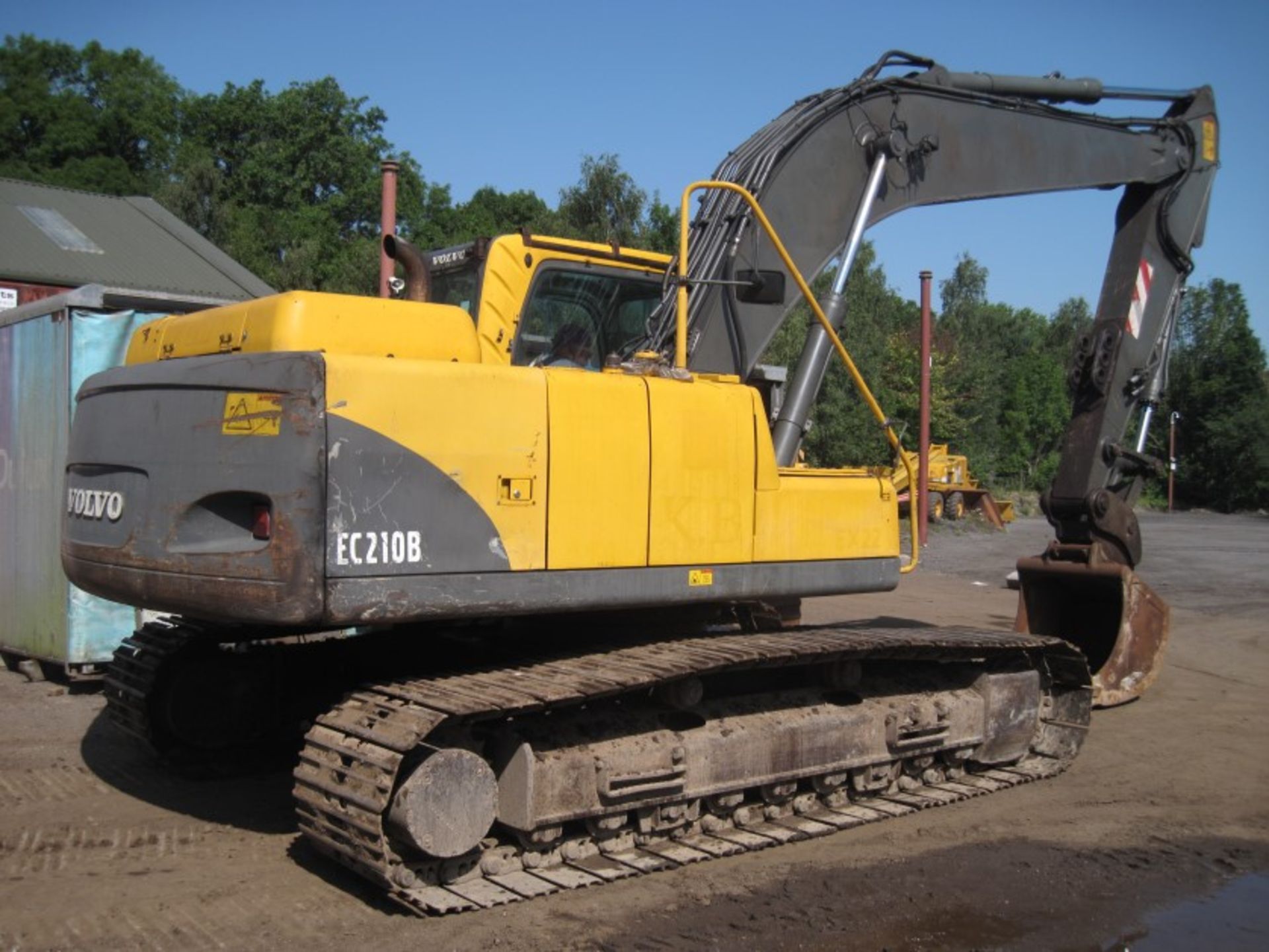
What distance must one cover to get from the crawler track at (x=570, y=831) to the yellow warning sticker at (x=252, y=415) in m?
1.14

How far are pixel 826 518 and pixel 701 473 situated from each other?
872 mm

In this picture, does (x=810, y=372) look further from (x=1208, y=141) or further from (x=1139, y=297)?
(x=1208, y=141)

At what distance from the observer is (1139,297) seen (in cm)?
940

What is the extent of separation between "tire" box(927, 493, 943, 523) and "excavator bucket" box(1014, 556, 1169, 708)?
2069cm

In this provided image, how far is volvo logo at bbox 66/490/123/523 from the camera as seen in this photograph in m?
5.26

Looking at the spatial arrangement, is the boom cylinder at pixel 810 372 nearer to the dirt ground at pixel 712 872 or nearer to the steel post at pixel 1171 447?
the dirt ground at pixel 712 872

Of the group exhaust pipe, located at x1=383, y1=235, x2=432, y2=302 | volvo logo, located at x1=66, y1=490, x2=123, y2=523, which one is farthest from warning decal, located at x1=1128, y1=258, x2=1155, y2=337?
volvo logo, located at x1=66, y1=490, x2=123, y2=523

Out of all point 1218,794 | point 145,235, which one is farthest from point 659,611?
point 145,235

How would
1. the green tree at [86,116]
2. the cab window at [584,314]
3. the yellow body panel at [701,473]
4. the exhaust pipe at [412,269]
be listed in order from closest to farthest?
1. the yellow body panel at [701,473]
2. the exhaust pipe at [412,269]
3. the cab window at [584,314]
4. the green tree at [86,116]

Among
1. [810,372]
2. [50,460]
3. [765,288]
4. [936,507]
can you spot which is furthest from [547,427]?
[936,507]

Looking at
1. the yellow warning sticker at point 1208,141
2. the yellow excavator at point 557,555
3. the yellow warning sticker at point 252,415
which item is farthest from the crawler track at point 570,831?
the yellow warning sticker at point 1208,141

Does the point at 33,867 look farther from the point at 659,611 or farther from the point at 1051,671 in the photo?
the point at 1051,671

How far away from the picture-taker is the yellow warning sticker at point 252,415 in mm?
4682

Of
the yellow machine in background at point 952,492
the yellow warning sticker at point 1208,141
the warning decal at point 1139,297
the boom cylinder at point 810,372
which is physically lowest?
the yellow machine in background at point 952,492
